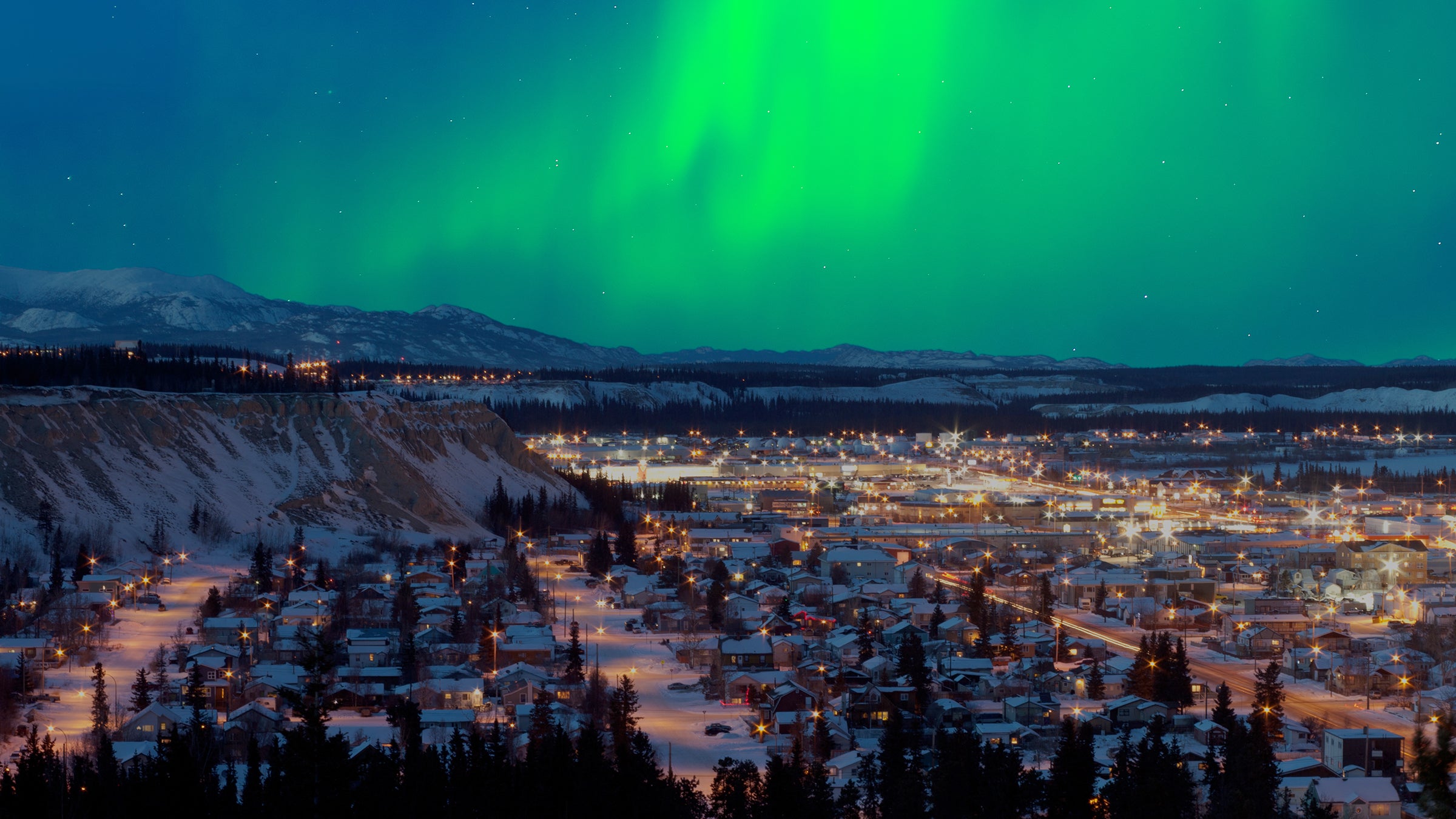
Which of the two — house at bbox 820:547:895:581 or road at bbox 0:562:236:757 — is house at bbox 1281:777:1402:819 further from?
house at bbox 820:547:895:581

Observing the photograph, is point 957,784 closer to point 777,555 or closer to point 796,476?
point 777,555

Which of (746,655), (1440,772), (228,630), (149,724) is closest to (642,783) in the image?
(149,724)

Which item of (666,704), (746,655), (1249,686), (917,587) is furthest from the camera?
(917,587)

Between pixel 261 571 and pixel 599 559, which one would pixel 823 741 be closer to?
pixel 261 571

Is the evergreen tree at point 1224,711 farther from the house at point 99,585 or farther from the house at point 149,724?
the house at point 99,585

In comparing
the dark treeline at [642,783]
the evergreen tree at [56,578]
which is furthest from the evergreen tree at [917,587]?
the evergreen tree at [56,578]
